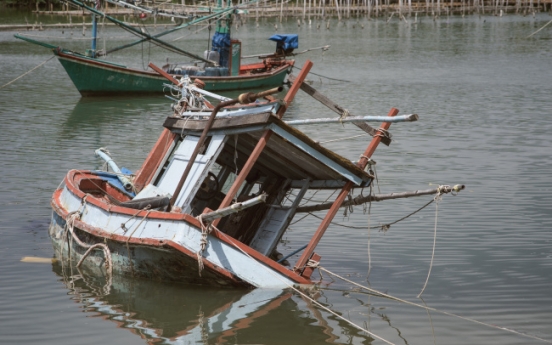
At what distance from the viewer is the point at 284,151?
9.18 m

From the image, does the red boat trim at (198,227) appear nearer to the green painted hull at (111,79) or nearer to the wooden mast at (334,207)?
the wooden mast at (334,207)

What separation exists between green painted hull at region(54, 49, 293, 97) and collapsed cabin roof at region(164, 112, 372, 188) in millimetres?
17508

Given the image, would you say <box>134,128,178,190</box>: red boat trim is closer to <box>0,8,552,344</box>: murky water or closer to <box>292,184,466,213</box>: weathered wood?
<box>0,8,552,344</box>: murky water

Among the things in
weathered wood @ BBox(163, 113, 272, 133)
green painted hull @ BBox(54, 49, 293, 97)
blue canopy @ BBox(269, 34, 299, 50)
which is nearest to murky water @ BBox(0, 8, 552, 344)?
green painted hull @ BBox(54, 49, 293, 97)

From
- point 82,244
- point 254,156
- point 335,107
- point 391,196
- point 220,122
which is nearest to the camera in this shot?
point 254,156

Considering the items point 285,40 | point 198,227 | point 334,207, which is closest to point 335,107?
point 334,207

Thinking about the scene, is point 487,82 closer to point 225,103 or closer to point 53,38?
point 225,103

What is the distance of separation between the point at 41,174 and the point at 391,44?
38741 millimetres

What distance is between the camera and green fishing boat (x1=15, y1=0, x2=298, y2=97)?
27.1 meters

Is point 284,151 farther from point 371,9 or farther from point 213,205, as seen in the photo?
point 371,9

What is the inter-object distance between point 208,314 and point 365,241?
125 inches

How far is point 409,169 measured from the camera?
1545cm

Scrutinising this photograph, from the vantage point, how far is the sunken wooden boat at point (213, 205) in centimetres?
866

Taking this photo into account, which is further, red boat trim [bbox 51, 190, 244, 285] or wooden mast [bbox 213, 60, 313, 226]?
wooden mast [bbox 213, 60, 313, 226]
